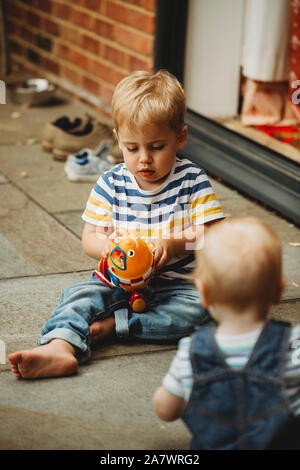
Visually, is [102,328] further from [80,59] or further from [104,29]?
[80,59]

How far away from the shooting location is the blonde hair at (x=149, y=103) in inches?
98.5

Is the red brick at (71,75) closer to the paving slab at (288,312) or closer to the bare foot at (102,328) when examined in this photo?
the paving slab at (288,312)

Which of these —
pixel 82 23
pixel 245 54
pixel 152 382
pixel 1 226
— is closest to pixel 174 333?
pixel 152 382

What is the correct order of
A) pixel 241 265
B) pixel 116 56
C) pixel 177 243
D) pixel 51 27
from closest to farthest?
pixel 241 265 → pixel 177 243 → pixel 116 56 → pixel 51 27

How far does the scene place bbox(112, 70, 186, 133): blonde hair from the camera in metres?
2.50

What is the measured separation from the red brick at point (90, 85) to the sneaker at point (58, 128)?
93 centimetres

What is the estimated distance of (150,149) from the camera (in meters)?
2.58

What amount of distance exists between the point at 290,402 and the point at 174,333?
3.16 ft

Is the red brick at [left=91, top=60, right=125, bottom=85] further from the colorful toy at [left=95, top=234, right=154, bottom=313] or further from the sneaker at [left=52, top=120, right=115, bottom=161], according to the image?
the colorful toy at [left=95, top=234, right=154, bottom=313]

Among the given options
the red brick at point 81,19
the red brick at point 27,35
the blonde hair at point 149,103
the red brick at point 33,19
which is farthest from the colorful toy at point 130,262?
the red brick at point 27,35

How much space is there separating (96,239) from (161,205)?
11.3 inches

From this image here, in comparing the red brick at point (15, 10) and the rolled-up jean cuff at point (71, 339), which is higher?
the rolled-up jean cuff at point (71, 339)

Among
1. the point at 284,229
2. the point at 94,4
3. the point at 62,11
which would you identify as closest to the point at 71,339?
the point at 284,229

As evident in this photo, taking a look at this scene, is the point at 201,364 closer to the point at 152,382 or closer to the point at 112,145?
the point at 152,382
